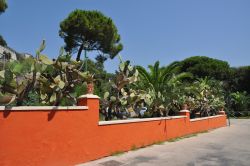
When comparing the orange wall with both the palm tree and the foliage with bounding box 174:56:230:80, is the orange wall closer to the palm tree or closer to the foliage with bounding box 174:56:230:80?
the palm tree

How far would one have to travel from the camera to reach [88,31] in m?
30.2

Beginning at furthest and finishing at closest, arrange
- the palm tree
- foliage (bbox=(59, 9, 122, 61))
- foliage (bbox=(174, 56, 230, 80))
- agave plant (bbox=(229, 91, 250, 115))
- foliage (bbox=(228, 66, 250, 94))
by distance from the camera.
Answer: foliage (bbox=(228, 66, 250, 94))
foliage (bbox=(174, 56, 230, 80))
agave plant (bbox=(229, 91, 250, 115))
foliage (bbox=(59, 9, 122, 61))
the palm tree

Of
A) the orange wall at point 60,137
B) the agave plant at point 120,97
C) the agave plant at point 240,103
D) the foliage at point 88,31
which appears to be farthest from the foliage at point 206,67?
the orange wall at point 60,137

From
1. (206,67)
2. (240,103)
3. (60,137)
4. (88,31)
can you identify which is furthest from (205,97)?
(206,67)

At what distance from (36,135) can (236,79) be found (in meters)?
45.0

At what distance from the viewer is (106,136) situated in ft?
31.7

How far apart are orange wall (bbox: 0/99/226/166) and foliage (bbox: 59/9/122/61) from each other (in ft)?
66.0

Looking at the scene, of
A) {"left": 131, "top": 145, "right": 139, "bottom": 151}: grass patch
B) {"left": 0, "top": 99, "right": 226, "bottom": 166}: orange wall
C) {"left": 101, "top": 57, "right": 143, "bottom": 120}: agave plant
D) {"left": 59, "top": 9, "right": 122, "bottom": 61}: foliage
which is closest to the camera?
{"left": 0, "top": 99, "right": 226, "bottom": 166}: orange wall

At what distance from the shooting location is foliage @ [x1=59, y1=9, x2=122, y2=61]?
30.0 metres

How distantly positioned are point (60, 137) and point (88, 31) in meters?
23.2

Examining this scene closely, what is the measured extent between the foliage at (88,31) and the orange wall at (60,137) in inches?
791

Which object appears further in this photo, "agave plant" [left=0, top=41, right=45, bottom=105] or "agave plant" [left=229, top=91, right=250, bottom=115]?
→ "agave plant" [left=229, top=91, right=250, bottom=115]

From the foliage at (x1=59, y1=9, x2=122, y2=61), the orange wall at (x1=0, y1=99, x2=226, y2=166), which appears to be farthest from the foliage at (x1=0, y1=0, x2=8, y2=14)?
the orange wall at (x1=0, y1=99, x2=226, y2=166)

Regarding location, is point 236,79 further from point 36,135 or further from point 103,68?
point 36,135
